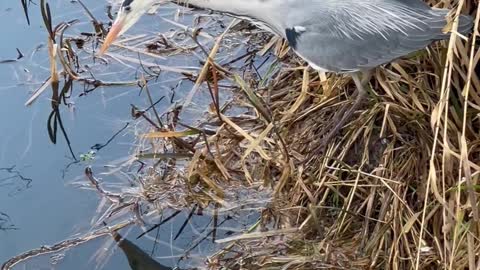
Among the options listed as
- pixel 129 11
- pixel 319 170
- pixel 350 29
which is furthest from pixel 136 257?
pixel 350 29

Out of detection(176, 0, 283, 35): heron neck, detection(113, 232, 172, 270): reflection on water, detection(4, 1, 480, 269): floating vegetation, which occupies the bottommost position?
detection(113, 232, 172, 270): reflection on water

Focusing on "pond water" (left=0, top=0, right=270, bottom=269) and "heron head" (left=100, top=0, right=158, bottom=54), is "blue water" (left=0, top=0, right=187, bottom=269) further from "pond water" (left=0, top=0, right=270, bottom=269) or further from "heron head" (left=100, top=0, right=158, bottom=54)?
"heron head" (left=100, top=0, right=158, bottom=54)

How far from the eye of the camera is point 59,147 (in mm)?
2748

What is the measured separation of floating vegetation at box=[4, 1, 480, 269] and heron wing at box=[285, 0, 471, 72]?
136 mm

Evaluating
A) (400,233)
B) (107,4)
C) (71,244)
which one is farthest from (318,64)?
(107,4)

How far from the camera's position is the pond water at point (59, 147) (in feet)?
7.87

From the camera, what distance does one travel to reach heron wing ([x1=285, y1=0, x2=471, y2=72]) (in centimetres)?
217

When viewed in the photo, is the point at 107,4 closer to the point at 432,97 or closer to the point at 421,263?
the point at 432,97

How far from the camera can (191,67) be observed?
9.98ft

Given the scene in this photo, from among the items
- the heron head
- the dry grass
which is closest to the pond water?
the dry grass

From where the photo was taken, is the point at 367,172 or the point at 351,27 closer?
the point at 351,27

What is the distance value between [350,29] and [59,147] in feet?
3.44

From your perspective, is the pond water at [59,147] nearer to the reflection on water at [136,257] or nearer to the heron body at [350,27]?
the reflection on water at [136,257]

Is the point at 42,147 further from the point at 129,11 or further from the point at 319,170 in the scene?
the point at 319,170
